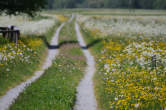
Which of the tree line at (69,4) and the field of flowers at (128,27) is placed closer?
the tree line at (69,4)

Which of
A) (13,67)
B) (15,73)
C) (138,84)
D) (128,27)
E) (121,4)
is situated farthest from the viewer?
(121,4)

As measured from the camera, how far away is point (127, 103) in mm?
8016

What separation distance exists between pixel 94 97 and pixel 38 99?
8.61ft

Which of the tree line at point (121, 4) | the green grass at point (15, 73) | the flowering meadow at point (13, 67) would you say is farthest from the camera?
the tree line at point (121, 4)

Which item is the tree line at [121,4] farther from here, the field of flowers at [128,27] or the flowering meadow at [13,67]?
the flowering meadow at [13,67]

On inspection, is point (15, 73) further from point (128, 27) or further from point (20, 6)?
point (128, 27)

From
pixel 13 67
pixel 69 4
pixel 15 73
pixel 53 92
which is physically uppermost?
pixel 53 92

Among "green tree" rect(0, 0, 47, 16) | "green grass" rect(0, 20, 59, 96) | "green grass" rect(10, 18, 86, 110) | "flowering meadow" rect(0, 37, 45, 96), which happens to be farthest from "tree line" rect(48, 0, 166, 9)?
"green grass" rect(10, 18, 86, 110)

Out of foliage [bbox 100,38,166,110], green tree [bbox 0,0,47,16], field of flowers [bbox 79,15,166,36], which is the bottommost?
field of flowers [bbox 79,15,166,36]

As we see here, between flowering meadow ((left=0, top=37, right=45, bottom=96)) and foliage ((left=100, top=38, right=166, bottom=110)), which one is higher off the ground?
foliage ((left=100, top=38, right=166, bottom=110))

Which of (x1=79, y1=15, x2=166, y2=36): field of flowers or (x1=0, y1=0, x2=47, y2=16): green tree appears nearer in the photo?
(x1=0, y1=0, x2=47, y2=16): green tree

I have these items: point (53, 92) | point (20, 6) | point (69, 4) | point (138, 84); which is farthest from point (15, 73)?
point (69, 4)

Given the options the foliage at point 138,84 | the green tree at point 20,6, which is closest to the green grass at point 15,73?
the foliage at point 138,84

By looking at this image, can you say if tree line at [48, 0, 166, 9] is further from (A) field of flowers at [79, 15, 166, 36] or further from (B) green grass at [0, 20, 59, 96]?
(B) green grass at [0, 20, 59, 96]
